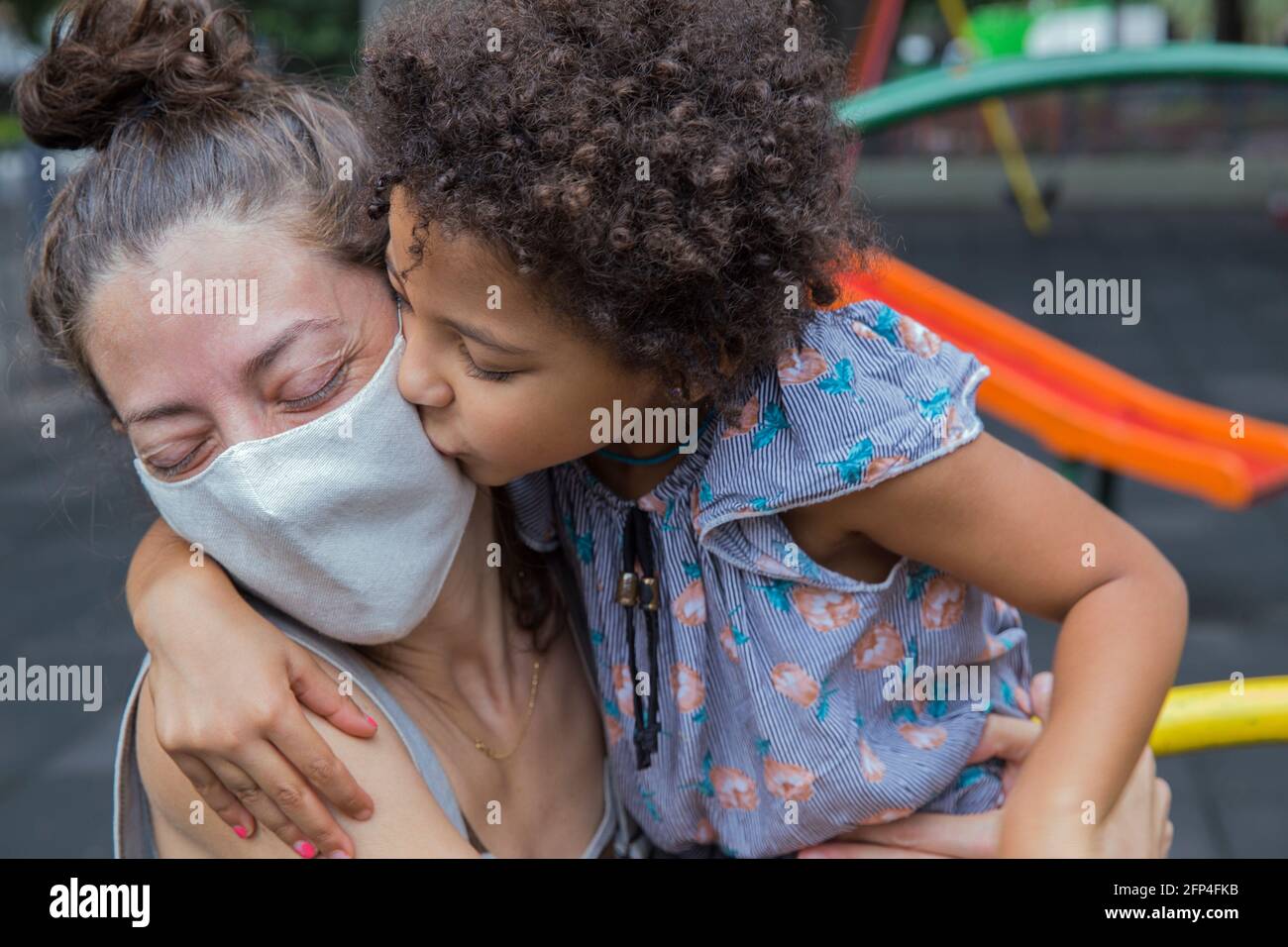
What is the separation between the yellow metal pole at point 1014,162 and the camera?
11766 mm

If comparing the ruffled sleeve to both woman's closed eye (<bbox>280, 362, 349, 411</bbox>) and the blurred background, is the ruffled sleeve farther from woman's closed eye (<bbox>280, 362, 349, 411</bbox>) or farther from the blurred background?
woman's closed eye (<bbox>280, 362, 349, 411</bbox>)

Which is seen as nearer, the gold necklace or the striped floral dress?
the striped floral dress

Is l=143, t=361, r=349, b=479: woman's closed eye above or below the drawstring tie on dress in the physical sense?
above

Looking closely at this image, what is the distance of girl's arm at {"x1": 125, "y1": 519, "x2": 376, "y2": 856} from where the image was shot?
145cm

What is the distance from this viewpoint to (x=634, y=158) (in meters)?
1.39

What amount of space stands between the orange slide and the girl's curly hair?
2140 mm

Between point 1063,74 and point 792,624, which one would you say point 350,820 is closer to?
point 792,624

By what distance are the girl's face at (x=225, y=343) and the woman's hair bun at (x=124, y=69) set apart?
22 centimetres

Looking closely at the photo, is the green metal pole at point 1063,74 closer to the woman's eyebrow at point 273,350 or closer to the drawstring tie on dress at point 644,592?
the drawstring tie on dress at point 644,592

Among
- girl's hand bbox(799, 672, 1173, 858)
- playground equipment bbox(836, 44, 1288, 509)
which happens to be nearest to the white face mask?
girl's hand bbox(799, 672, 1173, 858)

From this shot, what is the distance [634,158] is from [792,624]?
1.88ft

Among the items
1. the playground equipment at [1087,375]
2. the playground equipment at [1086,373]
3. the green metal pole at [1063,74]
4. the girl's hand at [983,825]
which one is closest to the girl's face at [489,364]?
the girl's hand at [983,825]

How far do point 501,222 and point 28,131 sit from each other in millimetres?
676
